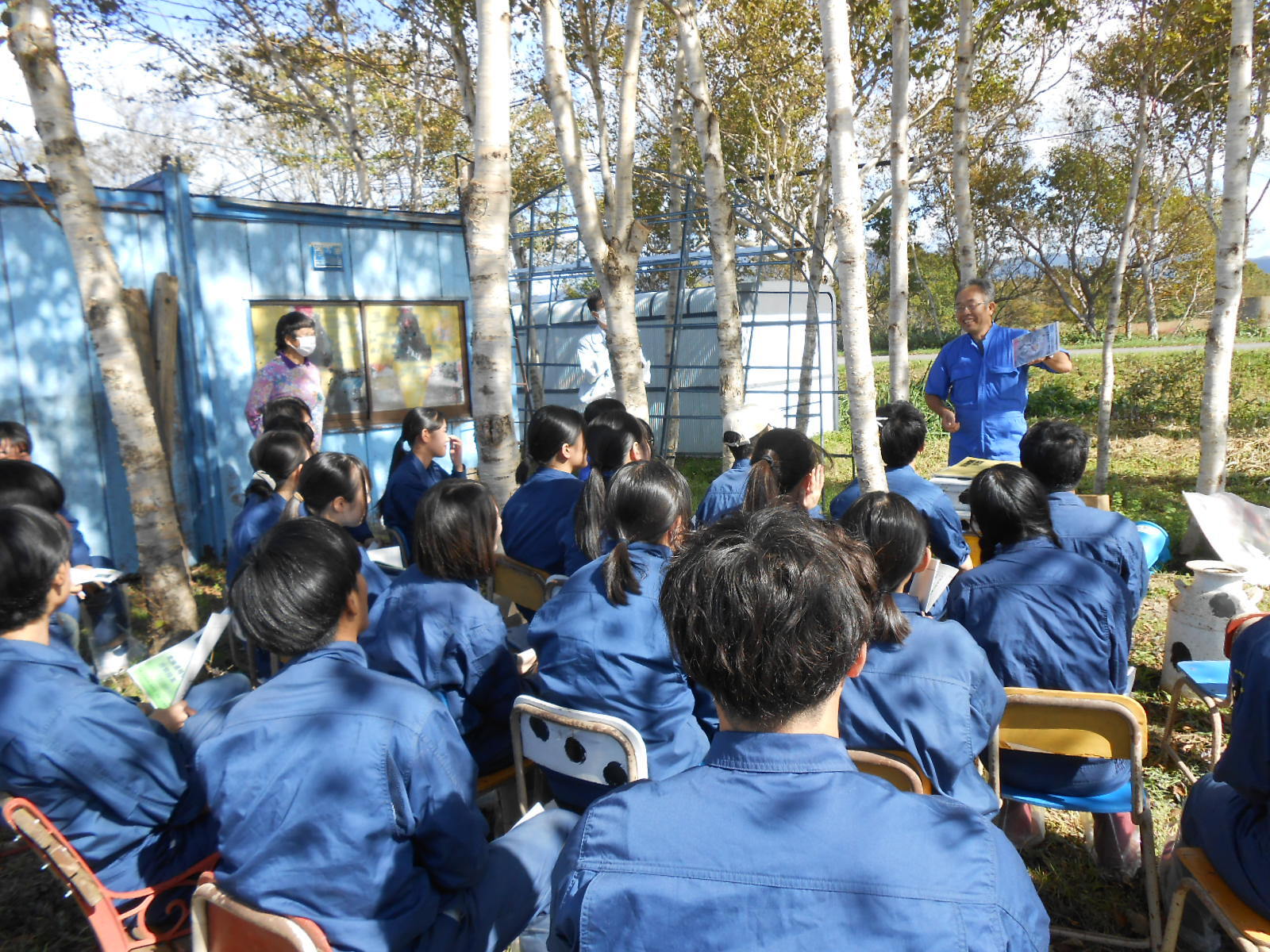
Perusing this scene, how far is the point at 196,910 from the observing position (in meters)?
1.77

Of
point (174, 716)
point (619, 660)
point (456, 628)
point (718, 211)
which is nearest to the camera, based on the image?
point (619, 660)

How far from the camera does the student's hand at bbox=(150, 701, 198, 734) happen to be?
259 centimetres

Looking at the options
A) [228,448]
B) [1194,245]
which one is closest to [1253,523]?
[228,448]

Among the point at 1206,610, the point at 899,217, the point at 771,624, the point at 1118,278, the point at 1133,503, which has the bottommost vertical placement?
the point at 1133,503

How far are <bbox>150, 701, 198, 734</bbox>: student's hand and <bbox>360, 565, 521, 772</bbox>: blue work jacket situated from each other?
55 cm

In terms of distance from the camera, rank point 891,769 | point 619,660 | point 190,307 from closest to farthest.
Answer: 1. point 891,769
2. point 619,660
3. point 190,307

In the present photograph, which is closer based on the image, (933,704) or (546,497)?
(933,704)

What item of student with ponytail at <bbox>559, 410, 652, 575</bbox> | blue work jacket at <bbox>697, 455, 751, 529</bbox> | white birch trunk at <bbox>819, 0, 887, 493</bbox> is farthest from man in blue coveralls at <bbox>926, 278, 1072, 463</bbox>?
student with ponytail at <bbox>559, 410, 652, 575</bbox>

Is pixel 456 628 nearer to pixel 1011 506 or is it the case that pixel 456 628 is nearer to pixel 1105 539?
pixel 1011 506

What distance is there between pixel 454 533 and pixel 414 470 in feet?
7.40

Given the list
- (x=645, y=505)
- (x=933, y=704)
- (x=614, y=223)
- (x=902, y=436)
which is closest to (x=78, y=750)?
(x=645, y=505)

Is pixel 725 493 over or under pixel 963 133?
under

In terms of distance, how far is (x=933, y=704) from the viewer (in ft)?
7.24

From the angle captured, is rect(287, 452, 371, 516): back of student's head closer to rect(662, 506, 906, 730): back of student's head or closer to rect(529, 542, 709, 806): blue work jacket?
rect(529, 542, 709, 806): blue work jacket
